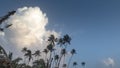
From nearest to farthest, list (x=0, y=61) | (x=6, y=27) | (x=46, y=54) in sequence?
1. (x=6, y=27)
2. (x=0, y=61)
3. (x=46, y=54)

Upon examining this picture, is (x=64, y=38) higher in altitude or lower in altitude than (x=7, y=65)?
higher

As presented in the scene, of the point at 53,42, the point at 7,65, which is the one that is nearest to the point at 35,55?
the point at 53,42

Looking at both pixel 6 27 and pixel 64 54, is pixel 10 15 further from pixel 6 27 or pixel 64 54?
pixel 64 54

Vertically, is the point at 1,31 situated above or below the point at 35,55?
below

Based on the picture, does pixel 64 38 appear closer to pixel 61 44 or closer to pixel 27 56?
pixel 61 44

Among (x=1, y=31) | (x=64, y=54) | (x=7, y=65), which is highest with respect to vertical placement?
(x=64, y=54)

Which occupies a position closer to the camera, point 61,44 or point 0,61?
point 0,61

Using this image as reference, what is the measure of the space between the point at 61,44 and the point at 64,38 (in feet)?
9.18

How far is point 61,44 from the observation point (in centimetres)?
11869

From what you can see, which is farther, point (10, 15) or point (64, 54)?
point (64, 54)

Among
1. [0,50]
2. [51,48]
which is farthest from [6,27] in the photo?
[51,48]

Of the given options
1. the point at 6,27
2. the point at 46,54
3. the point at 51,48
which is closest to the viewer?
the point at 6,27

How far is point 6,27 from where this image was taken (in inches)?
1312

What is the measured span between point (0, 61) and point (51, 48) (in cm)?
8241
